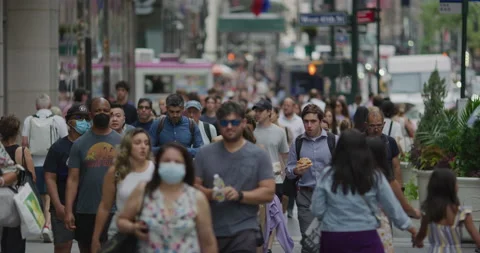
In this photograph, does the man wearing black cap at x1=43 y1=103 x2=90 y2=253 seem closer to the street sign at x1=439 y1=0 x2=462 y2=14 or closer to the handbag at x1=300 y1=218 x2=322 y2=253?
the handbag at x1=300 y1=218 x2=322 y2=253

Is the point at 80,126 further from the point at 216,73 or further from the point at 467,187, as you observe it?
the point at 216,73

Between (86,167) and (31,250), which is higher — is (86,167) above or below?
above

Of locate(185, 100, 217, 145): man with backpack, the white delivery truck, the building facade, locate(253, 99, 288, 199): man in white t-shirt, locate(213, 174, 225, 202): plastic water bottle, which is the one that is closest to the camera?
locate(213, 174, 225, 202): plastic water bottle

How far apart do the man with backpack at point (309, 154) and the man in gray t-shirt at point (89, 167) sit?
208cm

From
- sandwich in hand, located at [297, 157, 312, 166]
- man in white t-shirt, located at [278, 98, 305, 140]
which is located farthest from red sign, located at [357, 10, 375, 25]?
sandwich in hand, located at [297, 157, 312, 166]

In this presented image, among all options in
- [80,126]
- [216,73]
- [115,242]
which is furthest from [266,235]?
[216,73]

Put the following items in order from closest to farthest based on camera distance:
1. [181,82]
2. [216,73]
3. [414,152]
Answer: [414,152]
[181,82]
[216,73]

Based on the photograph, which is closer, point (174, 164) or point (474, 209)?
point (174, 164)

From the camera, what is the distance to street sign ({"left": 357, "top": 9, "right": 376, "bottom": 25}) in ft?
96.5

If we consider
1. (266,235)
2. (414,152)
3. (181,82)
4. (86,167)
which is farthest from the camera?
(181,82)

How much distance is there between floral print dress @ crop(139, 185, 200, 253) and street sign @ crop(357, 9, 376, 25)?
21.8 meters

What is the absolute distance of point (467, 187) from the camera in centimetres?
1507

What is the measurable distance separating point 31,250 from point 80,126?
3656 mm

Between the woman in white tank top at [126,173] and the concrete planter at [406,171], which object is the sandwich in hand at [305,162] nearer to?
the woman in white tank top at [126,173]
